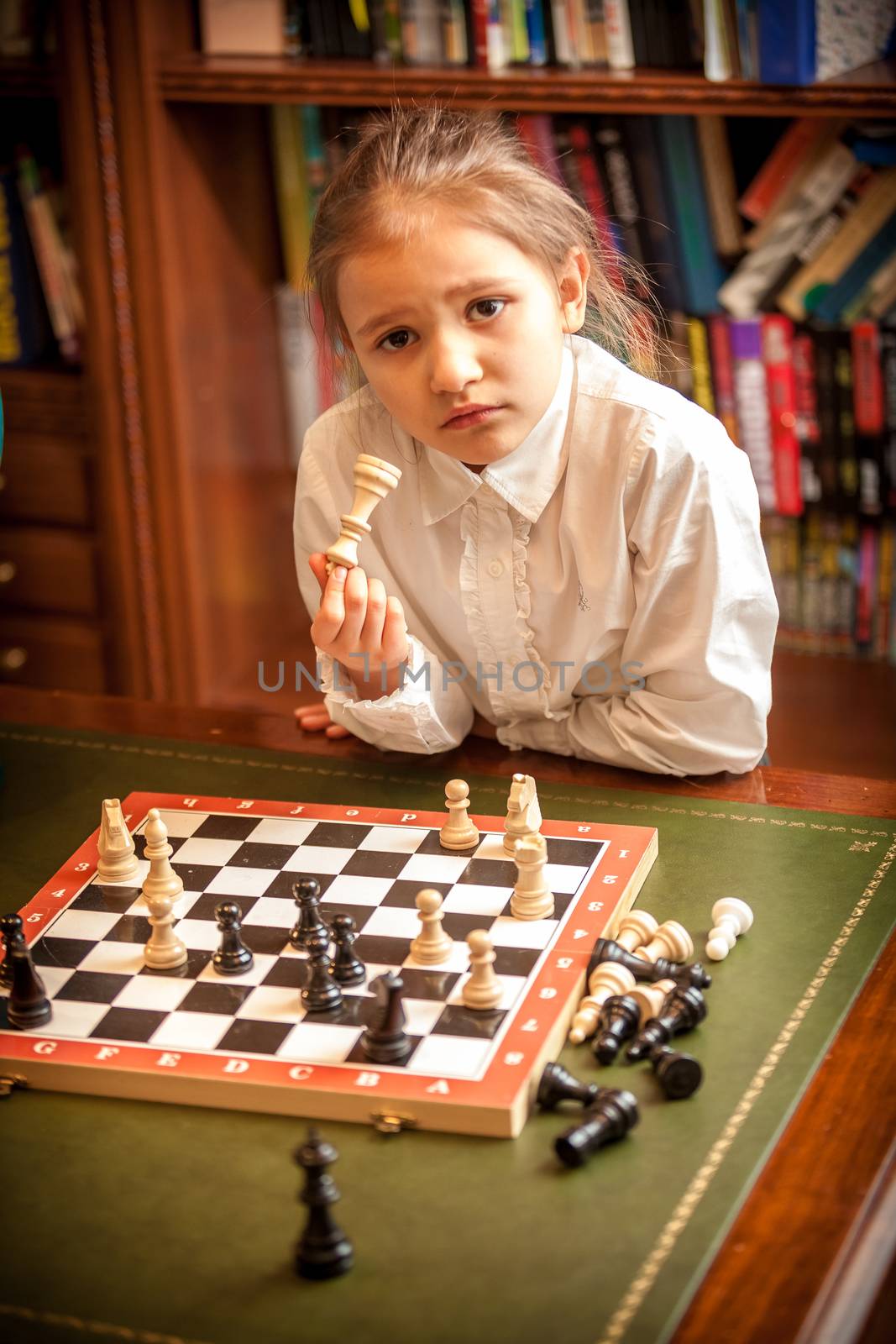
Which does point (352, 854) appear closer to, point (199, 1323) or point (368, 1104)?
point (368, 1104)

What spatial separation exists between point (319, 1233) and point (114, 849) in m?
0.58

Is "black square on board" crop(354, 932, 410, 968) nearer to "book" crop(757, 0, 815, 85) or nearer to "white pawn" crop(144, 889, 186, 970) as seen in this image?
"white pawn" crop(144, 889, 186, 970)

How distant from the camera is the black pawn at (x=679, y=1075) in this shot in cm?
116

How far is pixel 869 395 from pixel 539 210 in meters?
1.30

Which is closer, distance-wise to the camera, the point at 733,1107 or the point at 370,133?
the point at 733,1107

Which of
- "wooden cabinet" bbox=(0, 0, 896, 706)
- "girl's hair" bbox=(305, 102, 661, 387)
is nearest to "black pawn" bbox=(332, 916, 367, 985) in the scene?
"girl's hair" bbox=(305, 102, 661, 387)

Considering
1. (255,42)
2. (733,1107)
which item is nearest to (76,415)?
(255,42)

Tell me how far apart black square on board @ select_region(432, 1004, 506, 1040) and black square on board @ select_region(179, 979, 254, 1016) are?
18 centimetres

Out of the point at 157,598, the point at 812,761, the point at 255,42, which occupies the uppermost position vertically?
the point at 255,42

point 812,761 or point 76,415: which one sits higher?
point 76,415

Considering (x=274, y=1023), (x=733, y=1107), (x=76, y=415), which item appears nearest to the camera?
(x=733, y=1107)

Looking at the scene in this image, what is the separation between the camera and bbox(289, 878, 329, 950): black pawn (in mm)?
1358

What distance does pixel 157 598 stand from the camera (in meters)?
3.15

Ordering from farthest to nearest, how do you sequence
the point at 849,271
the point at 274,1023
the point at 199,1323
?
the point at 849,271 → the point at 274,1023 → the point at 199,1323
